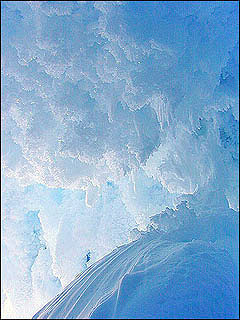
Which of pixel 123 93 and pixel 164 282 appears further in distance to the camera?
pixel 123 93

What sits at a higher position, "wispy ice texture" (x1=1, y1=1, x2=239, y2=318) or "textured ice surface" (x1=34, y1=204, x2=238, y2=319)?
"wispy ice texture" (x1=1, y1=1, x2=239, y2=318)

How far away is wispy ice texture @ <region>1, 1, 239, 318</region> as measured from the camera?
407 cm

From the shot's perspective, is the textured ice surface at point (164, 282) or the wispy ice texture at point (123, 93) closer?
the textured ice surface at point (164, 282)

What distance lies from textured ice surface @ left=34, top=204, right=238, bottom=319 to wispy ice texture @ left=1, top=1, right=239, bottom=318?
33 cm

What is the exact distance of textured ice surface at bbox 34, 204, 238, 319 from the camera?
8.56 ft

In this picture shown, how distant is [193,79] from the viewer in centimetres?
464

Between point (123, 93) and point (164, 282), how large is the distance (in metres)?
2.74

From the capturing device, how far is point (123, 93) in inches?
184

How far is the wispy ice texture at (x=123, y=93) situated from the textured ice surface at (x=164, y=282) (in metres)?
0.33

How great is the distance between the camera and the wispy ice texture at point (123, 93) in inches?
160

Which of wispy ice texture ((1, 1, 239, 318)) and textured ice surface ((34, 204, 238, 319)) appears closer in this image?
textured ice surface ((34, 204, 238, 319))

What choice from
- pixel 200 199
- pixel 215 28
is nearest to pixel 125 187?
pixel 200 199

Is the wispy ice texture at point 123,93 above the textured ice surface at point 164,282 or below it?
above

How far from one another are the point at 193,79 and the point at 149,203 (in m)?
4.45
